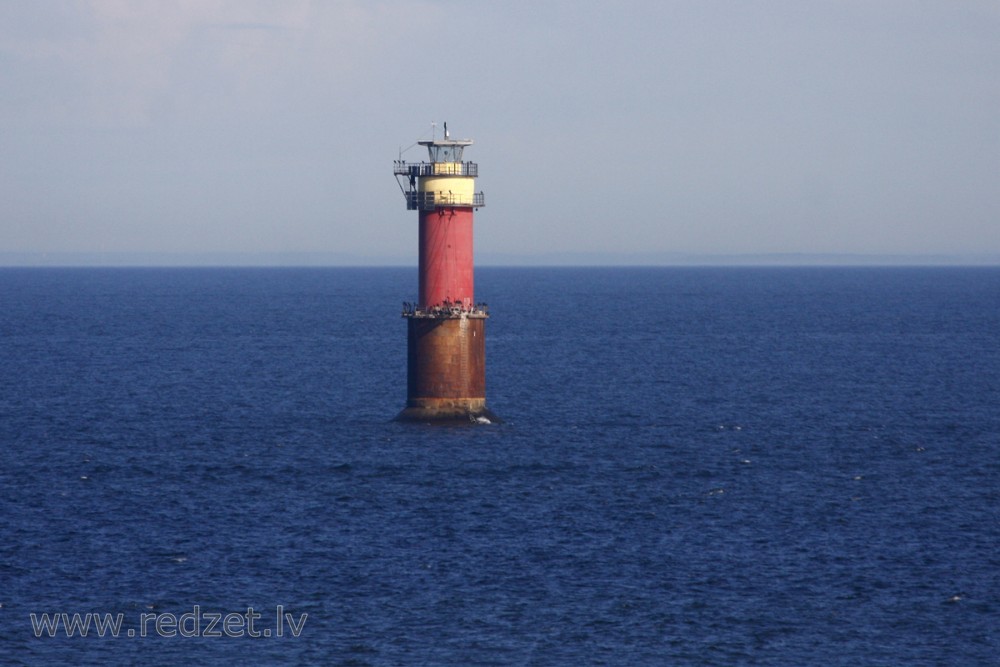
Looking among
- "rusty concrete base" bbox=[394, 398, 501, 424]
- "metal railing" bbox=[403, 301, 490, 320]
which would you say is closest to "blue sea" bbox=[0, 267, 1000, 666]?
"rusty concrete base" bbox=[394, 398, 501, 424]

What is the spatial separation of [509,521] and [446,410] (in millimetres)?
15931

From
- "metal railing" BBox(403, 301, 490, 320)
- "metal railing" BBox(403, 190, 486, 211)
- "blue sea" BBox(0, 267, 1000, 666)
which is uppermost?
"metal railing" BBox(403, 190, 486, 211)

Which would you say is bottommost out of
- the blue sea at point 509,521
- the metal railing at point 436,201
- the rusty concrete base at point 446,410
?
the blue sea at point 509,521

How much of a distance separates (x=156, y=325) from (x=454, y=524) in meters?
123

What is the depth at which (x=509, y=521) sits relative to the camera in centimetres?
5456

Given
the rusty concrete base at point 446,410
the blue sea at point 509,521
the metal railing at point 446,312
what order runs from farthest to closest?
the rusty concrete base at point 446,410, the metal railing at point 446,312, the blue sea at point 509,521

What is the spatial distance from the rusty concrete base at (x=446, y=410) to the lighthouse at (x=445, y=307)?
0.05 metres

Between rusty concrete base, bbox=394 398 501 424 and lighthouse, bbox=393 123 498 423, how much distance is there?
0.05m

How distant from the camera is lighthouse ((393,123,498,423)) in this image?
68.7m

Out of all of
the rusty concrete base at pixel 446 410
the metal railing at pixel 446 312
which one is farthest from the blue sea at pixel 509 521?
the metal railing at pixel 446 312

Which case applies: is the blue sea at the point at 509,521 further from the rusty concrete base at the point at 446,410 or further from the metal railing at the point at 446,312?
the metal railing at the point at 446,312

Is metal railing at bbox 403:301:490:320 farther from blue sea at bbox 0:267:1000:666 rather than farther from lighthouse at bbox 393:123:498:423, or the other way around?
blue sea at bbox 0:267:1000:666

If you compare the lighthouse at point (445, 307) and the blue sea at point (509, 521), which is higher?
the lighthouse at point (445, 307)

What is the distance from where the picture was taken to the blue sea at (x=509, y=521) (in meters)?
41.1
